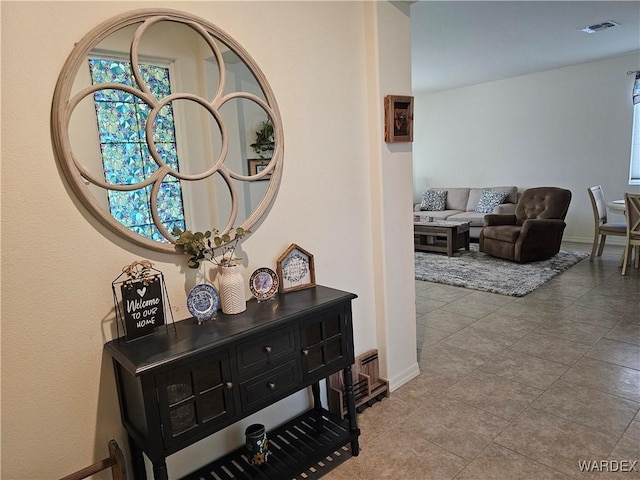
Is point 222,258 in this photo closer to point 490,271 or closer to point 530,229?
point 490,271

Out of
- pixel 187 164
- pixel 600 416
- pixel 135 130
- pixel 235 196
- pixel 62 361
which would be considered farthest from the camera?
pixel 600 416

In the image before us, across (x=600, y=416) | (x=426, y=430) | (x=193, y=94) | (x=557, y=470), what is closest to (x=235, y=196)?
(x=193, y=94)

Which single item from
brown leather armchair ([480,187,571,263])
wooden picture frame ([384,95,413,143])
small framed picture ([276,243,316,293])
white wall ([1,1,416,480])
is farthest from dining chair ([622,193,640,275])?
small framed picture ([276,243,316,293])

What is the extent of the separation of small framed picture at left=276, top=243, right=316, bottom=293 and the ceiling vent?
421 cm

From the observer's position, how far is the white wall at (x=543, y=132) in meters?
5.86

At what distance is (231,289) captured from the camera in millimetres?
1663

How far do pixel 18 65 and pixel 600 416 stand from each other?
2859 millimetres

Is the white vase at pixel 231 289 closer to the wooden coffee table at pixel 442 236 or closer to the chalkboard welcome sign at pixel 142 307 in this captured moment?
the chalkboard welcome sign at pixel 142 307

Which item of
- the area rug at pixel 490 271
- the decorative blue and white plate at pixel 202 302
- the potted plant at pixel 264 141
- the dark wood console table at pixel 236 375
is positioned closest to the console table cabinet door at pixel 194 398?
the dark wood console table at pixel 236 375

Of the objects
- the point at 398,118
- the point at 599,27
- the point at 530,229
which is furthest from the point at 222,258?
the point at 599,27

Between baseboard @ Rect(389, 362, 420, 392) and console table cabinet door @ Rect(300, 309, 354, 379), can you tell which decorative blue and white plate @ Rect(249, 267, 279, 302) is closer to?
console table cabinet door @ Rect(300, 309, 354, 379)

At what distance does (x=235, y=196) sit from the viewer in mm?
1778

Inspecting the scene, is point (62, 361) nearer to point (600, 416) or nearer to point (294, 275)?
point (294, 275)

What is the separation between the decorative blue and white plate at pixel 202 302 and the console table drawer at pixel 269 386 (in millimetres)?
296
